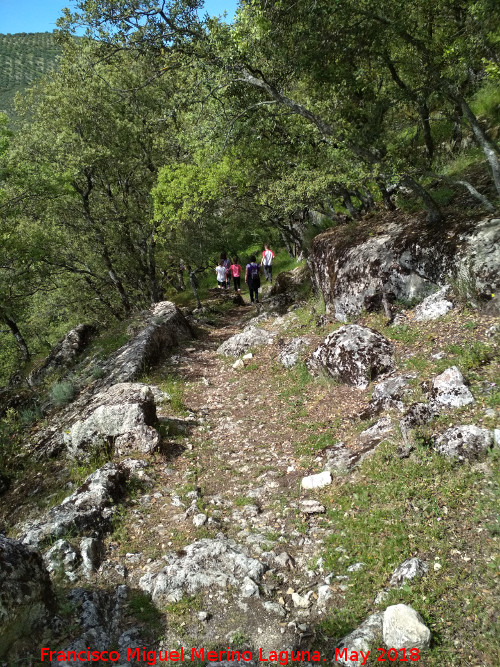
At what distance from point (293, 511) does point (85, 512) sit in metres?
3.78

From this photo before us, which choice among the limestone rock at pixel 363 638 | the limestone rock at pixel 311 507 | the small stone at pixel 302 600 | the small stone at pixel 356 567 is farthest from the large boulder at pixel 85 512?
the limestone rock at pixel 363 638

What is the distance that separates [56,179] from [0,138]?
232 cm

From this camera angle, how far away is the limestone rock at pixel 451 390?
6698 mm

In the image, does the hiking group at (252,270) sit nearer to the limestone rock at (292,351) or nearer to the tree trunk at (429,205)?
the limestone rock at (292,351)

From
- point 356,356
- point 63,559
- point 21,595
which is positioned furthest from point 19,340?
point 21,595

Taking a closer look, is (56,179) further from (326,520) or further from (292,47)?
(326,520)

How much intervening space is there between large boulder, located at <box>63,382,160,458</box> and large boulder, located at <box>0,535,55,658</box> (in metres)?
3.94

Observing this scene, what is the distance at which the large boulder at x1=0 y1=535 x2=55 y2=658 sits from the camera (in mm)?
4280

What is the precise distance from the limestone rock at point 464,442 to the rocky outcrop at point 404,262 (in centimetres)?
364

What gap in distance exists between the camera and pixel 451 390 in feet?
22.6

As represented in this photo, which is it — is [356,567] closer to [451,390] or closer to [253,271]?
[451,390]

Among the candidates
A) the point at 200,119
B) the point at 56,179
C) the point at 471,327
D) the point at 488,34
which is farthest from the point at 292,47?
the point at 56,179

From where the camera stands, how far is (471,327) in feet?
27.4

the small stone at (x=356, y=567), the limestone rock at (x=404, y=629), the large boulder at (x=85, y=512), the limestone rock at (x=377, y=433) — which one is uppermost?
the large boulder at (x=85, y=512)
